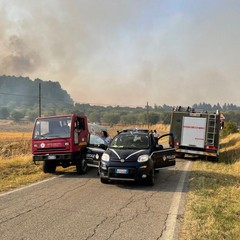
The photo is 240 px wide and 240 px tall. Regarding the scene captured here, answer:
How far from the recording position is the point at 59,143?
13.5m

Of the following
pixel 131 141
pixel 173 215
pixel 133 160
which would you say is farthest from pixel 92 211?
pixel 131 141

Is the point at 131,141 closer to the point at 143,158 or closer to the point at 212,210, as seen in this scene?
the point at 143,158

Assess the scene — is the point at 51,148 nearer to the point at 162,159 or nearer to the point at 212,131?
the point at 162,159

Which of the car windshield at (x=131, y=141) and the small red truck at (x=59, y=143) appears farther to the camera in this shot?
the small red truck at (x=59, y=143)

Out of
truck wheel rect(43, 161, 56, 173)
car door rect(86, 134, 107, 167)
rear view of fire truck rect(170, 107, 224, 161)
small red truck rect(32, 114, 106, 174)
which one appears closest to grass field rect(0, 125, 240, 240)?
truck wheel rect(43, 161, 56, 173)

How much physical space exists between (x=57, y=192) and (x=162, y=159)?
395cm

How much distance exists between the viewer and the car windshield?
38.7 ft

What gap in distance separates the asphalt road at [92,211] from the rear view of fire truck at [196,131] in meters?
9.62

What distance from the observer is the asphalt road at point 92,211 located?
20.0 ft

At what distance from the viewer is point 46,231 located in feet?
20.0

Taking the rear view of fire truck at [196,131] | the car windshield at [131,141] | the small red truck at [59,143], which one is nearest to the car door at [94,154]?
the small red truck at [59,143]

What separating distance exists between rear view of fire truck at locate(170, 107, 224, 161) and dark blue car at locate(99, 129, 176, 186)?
9.00 meters

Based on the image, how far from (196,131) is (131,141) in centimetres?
998

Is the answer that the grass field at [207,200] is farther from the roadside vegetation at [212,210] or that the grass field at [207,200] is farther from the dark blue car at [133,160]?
the dark blue car at [133,160]
